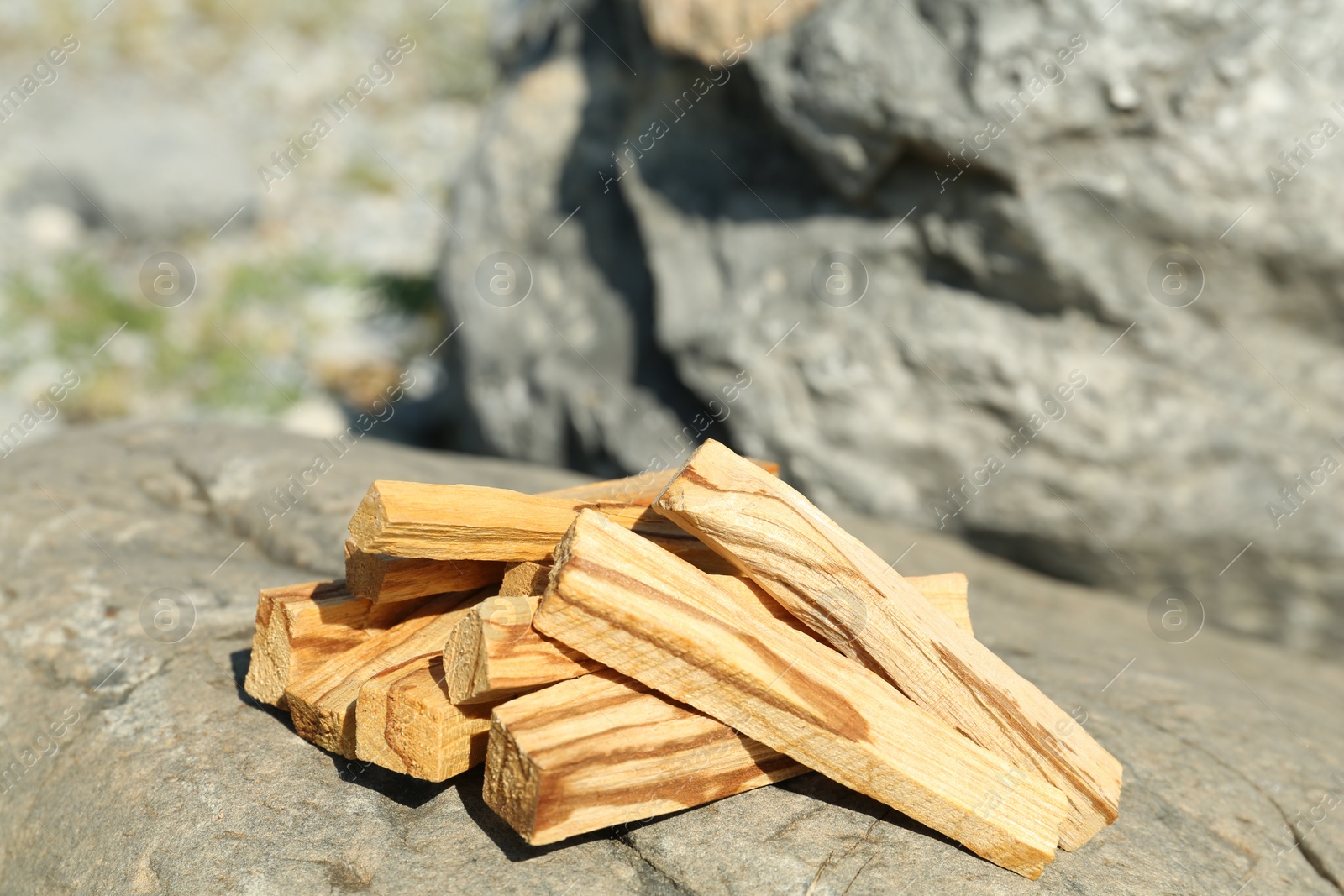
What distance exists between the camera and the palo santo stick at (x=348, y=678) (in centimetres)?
236

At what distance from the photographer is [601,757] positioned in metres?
2.02

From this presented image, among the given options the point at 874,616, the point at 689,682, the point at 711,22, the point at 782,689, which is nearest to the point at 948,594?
the point at 874,616

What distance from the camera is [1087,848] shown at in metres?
2.36

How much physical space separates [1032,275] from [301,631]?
3.71 m

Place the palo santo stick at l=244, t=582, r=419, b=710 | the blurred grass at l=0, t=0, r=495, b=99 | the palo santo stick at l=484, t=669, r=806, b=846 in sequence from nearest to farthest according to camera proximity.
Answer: the palo santo stick at l=484, t=669, r=806, b=846 → the palo santo stick at l=244, t=582, r=419, b=710 → the blurred grass at l=0, t=0, r=495, b=99

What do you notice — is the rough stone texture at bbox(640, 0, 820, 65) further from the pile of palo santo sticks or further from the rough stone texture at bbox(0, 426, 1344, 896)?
the pile of palo santo sticks

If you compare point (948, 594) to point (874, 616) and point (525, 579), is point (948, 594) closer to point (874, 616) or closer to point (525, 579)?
point (874, 616)

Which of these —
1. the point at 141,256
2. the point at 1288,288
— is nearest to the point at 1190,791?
the point at 1288,288

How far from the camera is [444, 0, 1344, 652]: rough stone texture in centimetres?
424

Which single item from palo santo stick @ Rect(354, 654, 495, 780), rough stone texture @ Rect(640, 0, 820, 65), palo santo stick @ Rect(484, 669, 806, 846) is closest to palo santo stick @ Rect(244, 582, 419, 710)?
palo santo stick @ Rect(354, 654, 495, 780)

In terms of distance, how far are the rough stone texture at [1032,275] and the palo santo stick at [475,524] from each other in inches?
110

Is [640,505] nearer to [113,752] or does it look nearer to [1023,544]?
[113,752]

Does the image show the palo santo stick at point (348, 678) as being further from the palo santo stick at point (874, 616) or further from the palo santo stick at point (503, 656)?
the palo santo stick at point (874, 616)

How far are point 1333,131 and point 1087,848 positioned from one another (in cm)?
345
